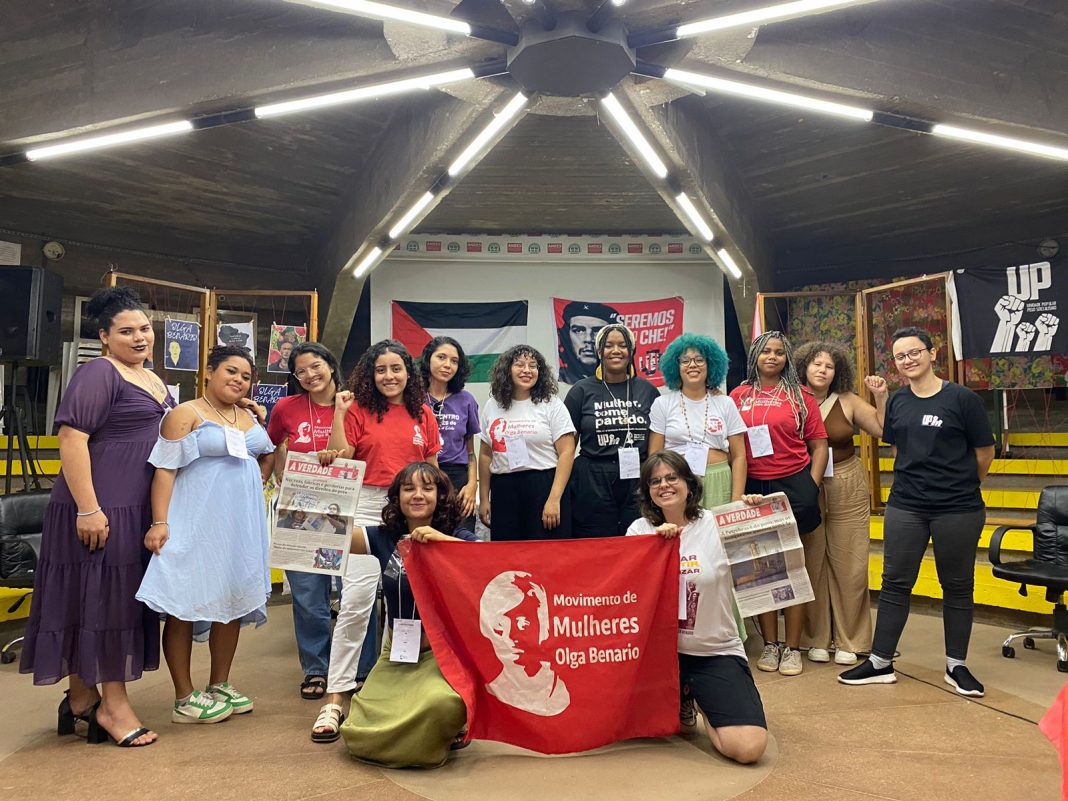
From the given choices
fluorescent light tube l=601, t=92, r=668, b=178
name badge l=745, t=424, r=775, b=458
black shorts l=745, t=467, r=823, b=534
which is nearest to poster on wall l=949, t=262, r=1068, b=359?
fluorescent light tube l=601, t=92, r=668, b=178

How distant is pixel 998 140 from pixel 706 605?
11.7ft

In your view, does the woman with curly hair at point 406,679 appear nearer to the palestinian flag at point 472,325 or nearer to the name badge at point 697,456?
the name badge at point 697,456

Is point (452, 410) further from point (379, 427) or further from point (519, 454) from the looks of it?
point (379, 427)

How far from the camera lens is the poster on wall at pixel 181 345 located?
6082 millimetres

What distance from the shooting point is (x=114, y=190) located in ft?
20.5

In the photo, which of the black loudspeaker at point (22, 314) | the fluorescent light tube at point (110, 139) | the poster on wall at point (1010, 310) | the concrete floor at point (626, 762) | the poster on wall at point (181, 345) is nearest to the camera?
the concrete floor at point (626, 762)

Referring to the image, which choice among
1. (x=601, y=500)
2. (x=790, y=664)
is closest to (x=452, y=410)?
(x=601, y=500)

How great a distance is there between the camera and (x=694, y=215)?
5.88 m

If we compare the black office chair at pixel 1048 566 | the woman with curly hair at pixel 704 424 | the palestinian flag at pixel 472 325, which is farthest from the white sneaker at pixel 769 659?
the palestinian flag at pixel 472 325

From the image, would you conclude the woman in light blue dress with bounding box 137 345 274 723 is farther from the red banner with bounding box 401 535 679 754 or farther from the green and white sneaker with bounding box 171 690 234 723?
the red banner with bounding box 401 535 679 754

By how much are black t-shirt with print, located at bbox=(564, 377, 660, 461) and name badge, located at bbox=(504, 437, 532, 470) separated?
0.28 metres

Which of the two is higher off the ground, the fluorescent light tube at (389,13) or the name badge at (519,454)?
the fluorescent light tube at (389,13)

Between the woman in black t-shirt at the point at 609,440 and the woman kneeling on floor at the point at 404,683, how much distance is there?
3.06 feet

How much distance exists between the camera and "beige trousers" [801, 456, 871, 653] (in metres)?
3.50
